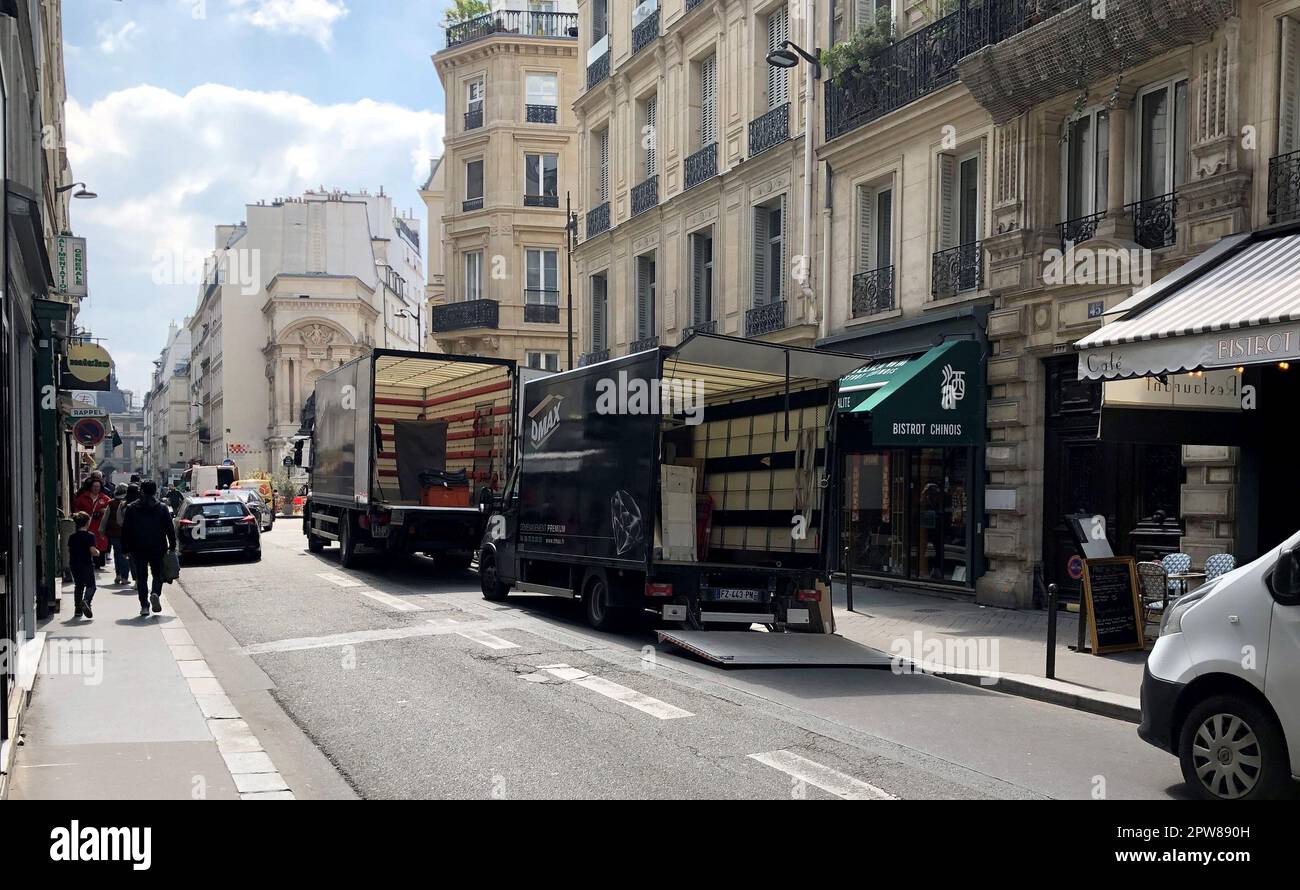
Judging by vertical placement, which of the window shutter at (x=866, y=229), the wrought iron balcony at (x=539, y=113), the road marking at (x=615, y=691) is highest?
the wrought iron balcony at (x=539, y=113)

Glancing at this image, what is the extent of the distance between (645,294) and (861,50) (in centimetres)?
995

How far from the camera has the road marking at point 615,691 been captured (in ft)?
28.4

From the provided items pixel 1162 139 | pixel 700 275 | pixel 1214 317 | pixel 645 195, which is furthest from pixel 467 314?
pixel 1214 317

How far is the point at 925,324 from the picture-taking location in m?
17.5

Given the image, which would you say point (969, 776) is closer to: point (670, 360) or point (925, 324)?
point (670, 360)

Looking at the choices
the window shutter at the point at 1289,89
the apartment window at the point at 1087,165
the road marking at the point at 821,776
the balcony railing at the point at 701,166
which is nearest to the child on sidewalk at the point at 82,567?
the road marking at the point at 821,776

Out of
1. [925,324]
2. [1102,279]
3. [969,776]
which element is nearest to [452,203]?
[925,324]

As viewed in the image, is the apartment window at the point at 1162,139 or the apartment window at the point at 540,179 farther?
the apartment window at the point at 540,179

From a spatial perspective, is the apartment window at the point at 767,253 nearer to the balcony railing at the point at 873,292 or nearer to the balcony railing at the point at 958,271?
the balcony railing at the point at 873,292

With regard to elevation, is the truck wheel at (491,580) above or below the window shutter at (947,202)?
below

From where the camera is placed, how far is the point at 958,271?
17.2 metres

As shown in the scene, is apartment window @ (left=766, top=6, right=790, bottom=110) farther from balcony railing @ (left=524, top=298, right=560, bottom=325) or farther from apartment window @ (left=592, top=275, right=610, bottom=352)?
balcony railing @ (left=524, top=298, right=560, bottom=325)

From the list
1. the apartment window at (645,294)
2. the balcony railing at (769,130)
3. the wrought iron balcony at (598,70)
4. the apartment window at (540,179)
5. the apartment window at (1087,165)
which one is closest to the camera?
the apartment window at (1087,165)

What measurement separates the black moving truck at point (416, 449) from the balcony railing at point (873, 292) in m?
5.98
